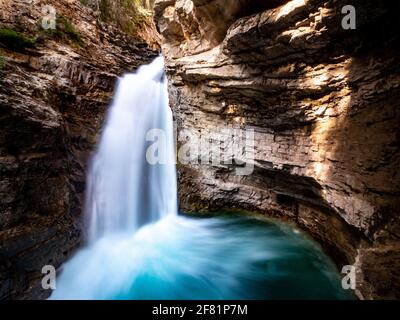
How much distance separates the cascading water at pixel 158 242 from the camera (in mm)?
5051

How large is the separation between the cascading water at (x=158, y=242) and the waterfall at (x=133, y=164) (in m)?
0.03

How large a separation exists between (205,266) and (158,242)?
1637 mm

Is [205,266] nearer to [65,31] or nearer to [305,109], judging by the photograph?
[305,109]

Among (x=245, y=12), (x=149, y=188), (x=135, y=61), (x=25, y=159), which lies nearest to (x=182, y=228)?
(x=149, y=188)

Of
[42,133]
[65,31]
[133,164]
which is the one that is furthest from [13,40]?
[133,164]

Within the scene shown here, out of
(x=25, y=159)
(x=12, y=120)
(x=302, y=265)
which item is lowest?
(x=302, y=265)

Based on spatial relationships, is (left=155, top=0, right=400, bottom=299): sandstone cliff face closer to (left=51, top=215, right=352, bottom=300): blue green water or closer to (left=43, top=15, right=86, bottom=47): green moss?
(left=51, top=215, right=352, bottom=300): blue green water

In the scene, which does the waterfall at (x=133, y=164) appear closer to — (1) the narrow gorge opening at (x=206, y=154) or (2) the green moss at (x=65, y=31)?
(1) the narrow gorge opening at (x=206, y=154)

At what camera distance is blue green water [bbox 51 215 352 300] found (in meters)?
4.95

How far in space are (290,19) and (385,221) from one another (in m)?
3.76

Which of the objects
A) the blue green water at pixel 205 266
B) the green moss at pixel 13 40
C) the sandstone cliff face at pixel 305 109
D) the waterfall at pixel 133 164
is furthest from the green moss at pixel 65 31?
the blue green water at pixel 205 266

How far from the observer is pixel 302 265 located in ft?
18.6
